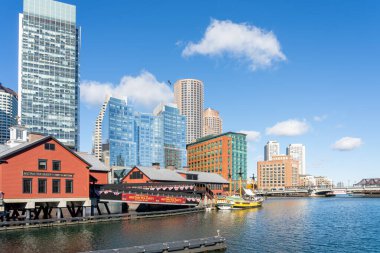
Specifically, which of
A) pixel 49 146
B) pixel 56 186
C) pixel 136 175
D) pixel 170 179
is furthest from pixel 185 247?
pixel 170 179

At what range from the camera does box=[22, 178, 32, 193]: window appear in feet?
204

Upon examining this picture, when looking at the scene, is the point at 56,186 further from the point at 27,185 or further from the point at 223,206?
the point at 223,206

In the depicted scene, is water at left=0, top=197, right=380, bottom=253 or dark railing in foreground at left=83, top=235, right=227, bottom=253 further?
water at left=0, top=197, right=380, bottom=253

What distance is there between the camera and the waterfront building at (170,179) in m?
102

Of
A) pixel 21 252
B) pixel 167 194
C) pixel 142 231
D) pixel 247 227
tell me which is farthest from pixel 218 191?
pixel 21 252

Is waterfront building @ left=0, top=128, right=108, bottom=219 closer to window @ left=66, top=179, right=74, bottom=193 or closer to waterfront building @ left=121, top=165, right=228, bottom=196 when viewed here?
window @ left=66, top=179, right=74, bottom=193

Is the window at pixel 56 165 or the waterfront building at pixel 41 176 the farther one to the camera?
the window at pixel 56 165

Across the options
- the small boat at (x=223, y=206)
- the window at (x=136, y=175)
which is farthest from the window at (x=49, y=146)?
the small boat at (x=223, y=206)

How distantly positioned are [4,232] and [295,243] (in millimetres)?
40527

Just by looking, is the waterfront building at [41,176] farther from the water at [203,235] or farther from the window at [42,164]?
the water at [203,235]

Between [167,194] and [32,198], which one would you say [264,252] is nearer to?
[32,198]

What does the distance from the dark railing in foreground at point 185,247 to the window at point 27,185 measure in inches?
1303

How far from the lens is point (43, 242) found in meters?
47.4

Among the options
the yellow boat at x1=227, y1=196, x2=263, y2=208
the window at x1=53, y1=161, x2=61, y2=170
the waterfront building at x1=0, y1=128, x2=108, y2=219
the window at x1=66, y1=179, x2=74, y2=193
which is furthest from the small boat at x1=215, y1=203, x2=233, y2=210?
the window at x1=53, y1=161, x2=61, y2=170
